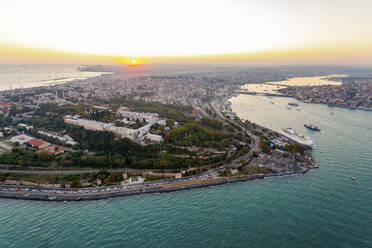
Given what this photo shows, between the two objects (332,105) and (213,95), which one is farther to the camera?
(213,95)

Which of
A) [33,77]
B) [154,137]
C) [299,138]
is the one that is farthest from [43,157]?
[33,77]

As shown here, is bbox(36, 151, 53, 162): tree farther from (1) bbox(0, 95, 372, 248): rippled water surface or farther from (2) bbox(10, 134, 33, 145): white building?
(2) bbox(10, 134, 33, 145): white building

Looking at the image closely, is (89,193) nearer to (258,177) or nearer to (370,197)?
(258,177)

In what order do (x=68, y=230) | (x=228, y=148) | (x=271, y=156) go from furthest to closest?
(x=228, y=148), (x=271, y=156), (x=68, y=230)

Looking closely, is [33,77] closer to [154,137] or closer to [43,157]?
[43,157]

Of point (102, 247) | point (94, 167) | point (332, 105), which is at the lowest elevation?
point (102, 247)

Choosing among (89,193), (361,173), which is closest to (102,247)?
(89,193)

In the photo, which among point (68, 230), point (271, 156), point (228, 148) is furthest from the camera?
point (228, 148)

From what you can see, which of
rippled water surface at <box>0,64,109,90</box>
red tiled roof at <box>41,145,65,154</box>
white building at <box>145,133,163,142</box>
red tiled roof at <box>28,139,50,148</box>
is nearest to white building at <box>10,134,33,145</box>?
red tiled roof at <box>28,139,50,148</box>
